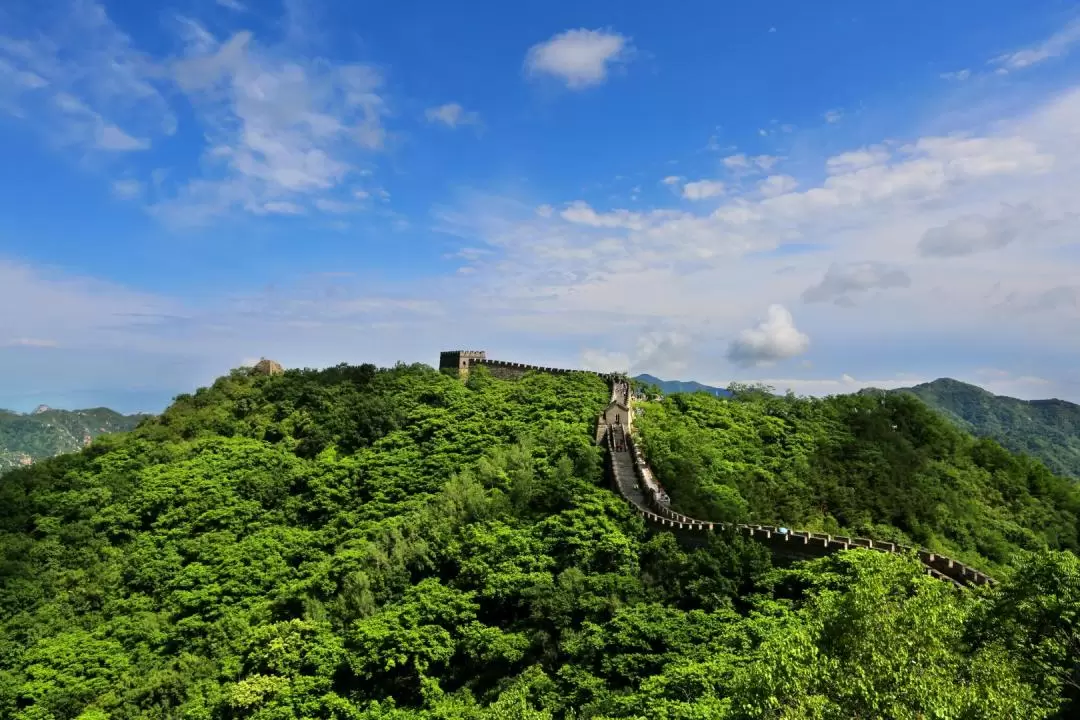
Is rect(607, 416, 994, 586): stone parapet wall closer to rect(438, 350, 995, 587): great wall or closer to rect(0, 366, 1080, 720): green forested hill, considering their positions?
rect(438, 350, 995, 587): great wall

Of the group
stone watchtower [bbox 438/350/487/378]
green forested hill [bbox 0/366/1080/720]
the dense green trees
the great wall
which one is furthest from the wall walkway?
stone watchtower [bbox 438/350/487/378]

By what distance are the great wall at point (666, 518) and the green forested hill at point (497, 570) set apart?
1014 millimetres

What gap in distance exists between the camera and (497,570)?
3189cm

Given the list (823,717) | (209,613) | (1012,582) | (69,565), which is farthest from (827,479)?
(69,565)

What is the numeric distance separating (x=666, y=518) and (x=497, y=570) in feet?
26.7

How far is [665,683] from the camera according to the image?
21.5 m

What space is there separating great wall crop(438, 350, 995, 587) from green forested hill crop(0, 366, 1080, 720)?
1.01m

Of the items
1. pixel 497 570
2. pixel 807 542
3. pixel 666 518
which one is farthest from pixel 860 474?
pixel 497 570

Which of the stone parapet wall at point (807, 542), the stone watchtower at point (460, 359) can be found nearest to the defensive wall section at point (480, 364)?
the stone watchtower at point (460, 359)

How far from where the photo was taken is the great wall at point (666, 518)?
26.4m

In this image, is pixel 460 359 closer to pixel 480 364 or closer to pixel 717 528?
pixel 480 364

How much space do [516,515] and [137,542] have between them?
27408mm

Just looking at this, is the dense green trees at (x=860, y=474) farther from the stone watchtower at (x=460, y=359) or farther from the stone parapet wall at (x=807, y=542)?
the stone watchtower at (x=460, y=359)

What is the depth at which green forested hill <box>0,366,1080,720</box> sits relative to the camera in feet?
58.5
